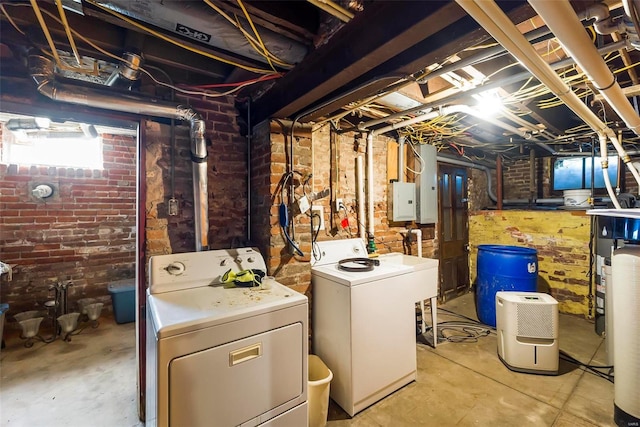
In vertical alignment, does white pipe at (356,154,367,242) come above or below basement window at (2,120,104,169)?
below

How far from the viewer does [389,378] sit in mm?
2053

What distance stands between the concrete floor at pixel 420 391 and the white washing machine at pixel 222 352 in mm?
714

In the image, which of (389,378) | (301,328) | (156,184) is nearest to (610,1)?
(301,328)

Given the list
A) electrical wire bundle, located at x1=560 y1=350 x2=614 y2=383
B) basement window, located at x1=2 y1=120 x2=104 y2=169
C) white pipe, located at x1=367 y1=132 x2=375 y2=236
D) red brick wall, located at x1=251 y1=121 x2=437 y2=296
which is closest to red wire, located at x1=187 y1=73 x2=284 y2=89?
red brick wall, located at x1=251 y1=121 x2=437 y2=296

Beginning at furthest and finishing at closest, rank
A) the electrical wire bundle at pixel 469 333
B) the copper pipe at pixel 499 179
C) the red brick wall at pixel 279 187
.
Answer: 1. the copper pipe at pixel 499 179
2. the electrical wire bundle at pixel 469 333
3. the red brick wall at pixel 279 187

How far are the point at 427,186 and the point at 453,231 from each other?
1204 millimetres

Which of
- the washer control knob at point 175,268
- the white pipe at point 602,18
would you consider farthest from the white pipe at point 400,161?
the washer control knob at point 175,268

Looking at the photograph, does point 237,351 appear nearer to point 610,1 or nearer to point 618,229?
point 610,1

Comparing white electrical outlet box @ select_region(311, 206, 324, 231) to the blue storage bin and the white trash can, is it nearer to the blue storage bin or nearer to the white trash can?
the white trash can

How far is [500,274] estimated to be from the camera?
311cm

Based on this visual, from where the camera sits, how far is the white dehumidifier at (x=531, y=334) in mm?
2262

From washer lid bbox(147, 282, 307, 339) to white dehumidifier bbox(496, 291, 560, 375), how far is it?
1988 mm

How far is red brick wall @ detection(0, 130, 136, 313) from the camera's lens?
3.14 metres

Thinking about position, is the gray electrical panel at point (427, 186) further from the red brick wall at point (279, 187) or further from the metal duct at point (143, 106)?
the metal duct at point (143, 106)
